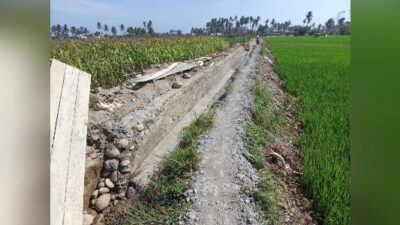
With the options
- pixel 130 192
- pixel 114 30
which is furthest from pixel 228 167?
pixel 114 30

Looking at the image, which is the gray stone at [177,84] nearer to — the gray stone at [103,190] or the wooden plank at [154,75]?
the wooden plank at [154,75]

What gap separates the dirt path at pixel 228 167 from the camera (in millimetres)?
2318

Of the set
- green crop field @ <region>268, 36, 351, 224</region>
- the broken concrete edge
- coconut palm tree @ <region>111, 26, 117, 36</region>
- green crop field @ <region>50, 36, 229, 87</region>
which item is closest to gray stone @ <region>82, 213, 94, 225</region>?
the broken concrete edge

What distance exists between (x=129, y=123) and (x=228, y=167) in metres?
0.70

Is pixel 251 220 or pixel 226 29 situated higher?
pixel 226 29

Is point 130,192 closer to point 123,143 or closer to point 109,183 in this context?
point 109,183

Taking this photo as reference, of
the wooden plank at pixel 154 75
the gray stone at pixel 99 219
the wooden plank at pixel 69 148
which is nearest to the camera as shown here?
the wooden plank at pixel 69 148

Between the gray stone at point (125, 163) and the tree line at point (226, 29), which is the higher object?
the tree line at point (226, 29)

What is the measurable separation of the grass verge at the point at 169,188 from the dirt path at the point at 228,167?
61 mm

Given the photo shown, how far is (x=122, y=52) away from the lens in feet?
8.46

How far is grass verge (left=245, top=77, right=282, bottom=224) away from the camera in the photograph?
2.31m

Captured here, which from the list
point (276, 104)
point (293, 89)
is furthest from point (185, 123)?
point (293, 89)

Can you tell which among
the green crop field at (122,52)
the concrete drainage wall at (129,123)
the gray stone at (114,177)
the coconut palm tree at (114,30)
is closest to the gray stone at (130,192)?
the concrete drainage wall at (129,123)
